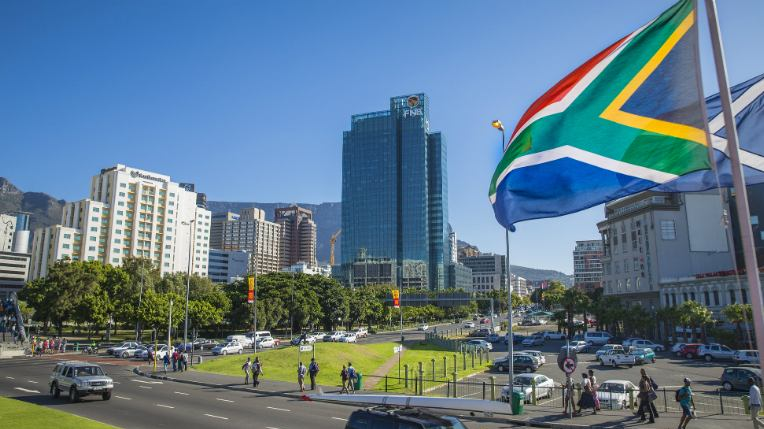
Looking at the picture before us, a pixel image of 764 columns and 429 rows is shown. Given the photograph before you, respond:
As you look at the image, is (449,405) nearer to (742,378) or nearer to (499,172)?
(499,172)

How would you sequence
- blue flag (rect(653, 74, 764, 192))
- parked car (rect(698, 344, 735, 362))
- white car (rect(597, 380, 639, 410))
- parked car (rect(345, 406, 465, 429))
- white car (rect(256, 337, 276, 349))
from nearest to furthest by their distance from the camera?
blue flag (rect(653, 74, 764, 192)), parked car (rect(345, 406, 465, 429)), white car (rect(597, 380, 639, 410)), parked car (rect(698, 344, 735, 362)), white car (rect(256, 337, 276, 349))

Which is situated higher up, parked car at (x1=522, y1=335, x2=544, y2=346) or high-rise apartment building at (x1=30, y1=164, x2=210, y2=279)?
high-rise apartment building at (x1=30, y1=164, x2=210, y2=279)

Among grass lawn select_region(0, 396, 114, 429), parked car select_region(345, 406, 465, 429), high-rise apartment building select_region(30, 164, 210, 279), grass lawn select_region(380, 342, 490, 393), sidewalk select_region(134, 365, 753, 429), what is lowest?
grass lawn select_region(380, 342, 490, 393)

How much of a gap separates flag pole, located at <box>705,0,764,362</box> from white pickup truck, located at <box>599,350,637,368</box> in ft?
159

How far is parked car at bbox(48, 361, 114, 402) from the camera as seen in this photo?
27094 mm

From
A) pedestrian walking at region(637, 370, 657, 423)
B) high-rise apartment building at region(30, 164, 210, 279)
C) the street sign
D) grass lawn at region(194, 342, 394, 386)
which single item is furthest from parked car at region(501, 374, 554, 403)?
high-rise apartment building at region(30, 164, 210, 279)

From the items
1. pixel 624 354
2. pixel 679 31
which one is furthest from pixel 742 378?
pixel 679 31

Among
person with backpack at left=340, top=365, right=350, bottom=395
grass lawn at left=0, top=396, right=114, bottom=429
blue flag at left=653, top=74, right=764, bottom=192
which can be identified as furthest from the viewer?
person with backpack at left=340, top=365, right=350, bottom=395

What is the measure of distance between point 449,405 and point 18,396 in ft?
78.7

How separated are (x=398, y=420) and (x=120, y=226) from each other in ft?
556

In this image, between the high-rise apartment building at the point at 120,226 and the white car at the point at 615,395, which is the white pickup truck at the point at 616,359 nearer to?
the white car at the point at 615,395

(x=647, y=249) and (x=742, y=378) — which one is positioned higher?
(x=647, y=249)

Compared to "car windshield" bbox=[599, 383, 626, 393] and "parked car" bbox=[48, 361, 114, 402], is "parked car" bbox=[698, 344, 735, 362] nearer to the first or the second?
"car windshield" bbox=[599, 383, 626, 393]

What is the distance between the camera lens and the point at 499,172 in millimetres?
11695
